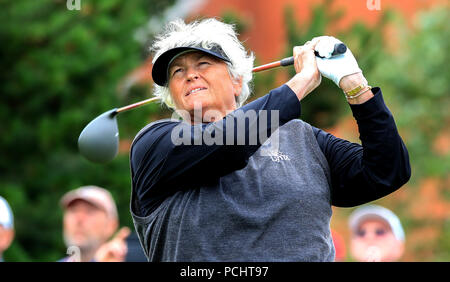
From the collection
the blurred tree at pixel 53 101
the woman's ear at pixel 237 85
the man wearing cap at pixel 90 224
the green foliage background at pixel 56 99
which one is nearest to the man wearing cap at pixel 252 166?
the woman's ear at pixel 237 85

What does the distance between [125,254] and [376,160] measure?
2562mm

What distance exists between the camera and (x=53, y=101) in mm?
10227

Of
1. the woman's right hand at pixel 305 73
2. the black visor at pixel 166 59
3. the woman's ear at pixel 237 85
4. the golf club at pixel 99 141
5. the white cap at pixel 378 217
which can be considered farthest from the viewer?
the white cap at pixel 378 217

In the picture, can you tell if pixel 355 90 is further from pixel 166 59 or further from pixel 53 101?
pixel 53 101

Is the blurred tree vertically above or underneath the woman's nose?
above

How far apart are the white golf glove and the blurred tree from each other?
7007 millimetres

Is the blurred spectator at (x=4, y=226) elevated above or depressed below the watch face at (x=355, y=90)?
below

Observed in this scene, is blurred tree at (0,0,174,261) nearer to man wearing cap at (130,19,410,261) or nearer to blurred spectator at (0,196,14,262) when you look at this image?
blurred spectator at (0,196,14,262)

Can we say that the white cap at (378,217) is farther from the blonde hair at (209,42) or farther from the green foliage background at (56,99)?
the green foliage background at (56,99)

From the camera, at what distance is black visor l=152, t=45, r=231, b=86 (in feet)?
10.8

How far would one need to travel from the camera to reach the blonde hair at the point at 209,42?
3.37 m

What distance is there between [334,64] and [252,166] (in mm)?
532

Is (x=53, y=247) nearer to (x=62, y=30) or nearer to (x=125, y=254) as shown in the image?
(x=62, y=30)

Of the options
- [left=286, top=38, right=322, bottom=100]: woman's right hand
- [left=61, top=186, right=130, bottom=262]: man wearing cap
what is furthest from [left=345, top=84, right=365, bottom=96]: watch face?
[left=61, top=186, right=130, bottom=262]: man wearing cap
